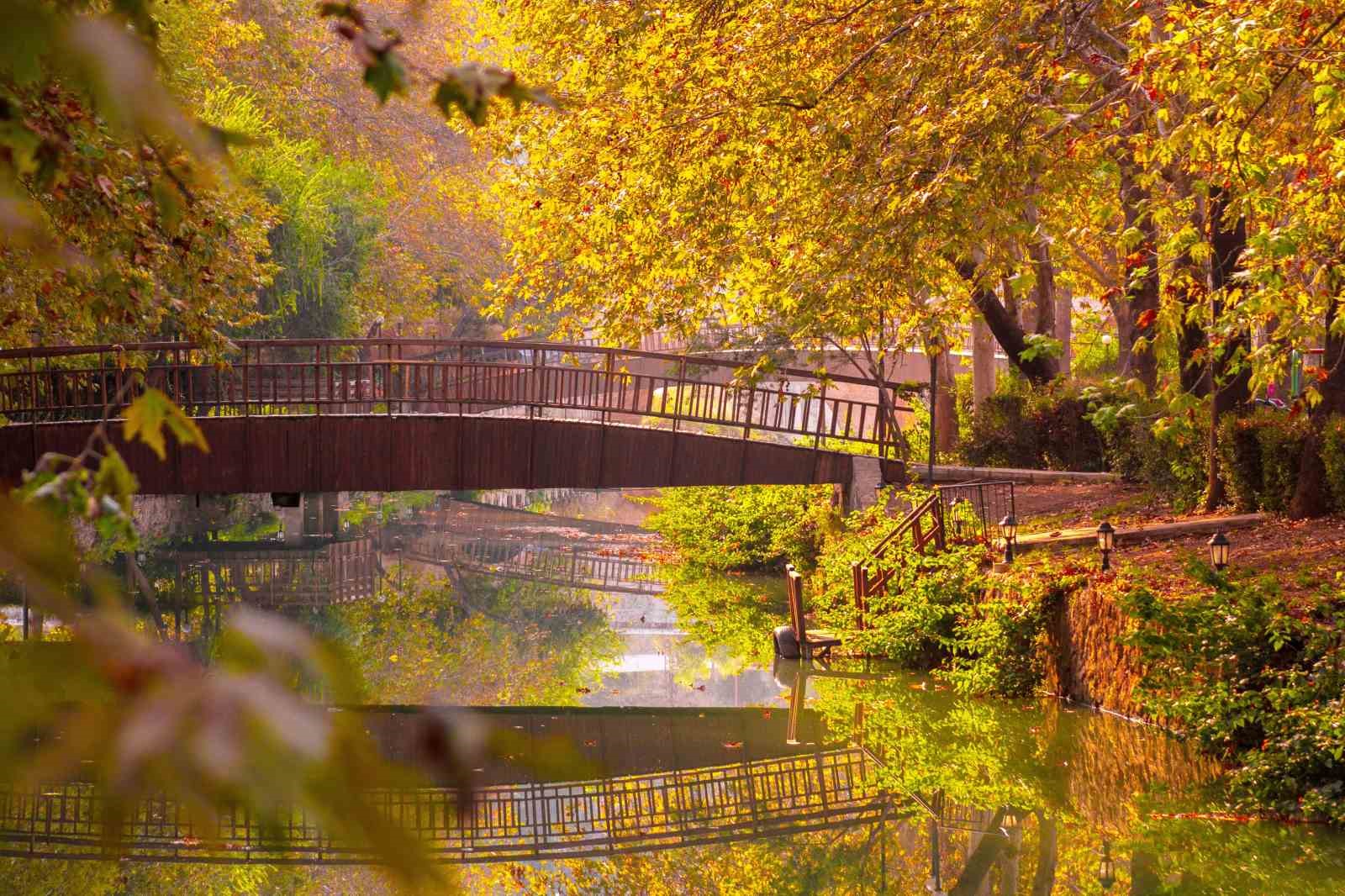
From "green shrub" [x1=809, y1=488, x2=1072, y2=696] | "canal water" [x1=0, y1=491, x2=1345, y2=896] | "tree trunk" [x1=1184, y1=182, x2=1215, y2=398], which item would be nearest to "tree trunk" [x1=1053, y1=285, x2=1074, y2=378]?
"canal water" [x1=0, y1=491, x2=1345, y2=896]

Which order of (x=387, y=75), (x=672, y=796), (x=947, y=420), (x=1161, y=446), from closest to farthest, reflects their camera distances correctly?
(x=387, y=75) < (x=672, y=796) < (x=1161, y=446) < (x=947, y=420)

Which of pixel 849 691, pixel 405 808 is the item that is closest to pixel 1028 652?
pixel 849 691

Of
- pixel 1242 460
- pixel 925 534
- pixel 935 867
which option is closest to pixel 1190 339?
pixel 1242 460

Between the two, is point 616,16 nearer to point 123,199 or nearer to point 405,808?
point 123,199

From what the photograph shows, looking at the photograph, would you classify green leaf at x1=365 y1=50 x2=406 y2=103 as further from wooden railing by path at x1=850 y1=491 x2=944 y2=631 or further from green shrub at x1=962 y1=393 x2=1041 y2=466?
green shrub at x1=962 y1=393 x2=1041 y2=466

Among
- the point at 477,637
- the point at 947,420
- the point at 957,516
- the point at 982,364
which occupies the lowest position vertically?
the point at 477,637

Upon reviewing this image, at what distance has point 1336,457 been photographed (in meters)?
12.2

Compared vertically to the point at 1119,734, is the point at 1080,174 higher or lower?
higher

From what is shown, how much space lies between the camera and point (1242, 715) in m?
8.82

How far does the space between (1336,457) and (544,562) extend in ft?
46.2

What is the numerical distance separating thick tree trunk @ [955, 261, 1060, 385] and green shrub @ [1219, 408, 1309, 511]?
4811mm

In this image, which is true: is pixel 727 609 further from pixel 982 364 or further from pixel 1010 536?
pixel 982 364

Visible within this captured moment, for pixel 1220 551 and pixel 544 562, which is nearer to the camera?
pixel 1220 551

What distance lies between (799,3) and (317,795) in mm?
12051
